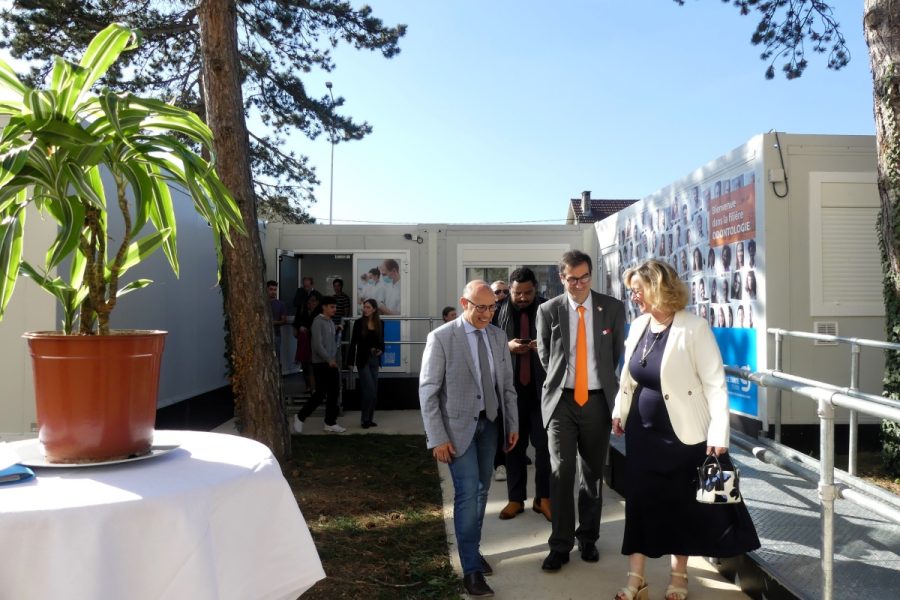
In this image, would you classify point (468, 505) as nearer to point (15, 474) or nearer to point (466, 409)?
point (466, 409)

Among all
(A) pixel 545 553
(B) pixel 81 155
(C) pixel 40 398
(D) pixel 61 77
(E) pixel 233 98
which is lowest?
(A) pixel 545 553

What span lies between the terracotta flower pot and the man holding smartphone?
364 cm

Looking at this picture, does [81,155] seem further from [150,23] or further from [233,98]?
[150,23]

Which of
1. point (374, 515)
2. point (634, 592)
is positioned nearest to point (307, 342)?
point (374, 515)

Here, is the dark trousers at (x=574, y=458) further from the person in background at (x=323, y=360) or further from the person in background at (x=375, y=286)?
the person in background at (x=375, y=286)

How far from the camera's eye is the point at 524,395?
532cm

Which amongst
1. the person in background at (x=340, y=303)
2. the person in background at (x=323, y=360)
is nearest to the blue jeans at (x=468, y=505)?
the person in background at (x=323, y=360)

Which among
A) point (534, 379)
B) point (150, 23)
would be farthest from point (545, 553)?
point (150, 23)

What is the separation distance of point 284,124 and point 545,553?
11148 mm

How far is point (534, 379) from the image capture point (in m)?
5.28

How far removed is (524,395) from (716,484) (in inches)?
89.2

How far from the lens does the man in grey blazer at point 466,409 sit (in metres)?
3.76

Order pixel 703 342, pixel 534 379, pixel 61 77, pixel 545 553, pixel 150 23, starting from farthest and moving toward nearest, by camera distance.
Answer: pixel 150 23 < pixel 534 379 < pixel 545 553 < pixel 703 342 < pixel 61 77

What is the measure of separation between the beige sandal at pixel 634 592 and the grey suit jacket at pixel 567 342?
0.97m
